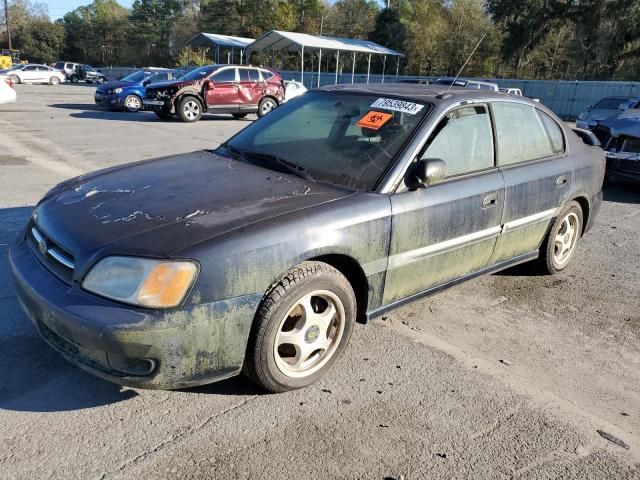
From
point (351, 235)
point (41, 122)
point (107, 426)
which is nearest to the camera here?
point (107, 426)

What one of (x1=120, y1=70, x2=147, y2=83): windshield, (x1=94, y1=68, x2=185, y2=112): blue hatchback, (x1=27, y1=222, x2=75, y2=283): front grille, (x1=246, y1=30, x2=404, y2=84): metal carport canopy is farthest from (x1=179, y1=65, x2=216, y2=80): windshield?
(x1=27, y1=222, x2=75, y2=283): front grille

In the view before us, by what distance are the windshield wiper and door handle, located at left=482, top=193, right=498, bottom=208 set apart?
A: 1.17m

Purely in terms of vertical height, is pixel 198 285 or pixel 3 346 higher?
pixel 198 285

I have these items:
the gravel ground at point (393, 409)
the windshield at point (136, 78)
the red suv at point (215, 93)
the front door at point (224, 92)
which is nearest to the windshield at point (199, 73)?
the red suv at point (215, 93)

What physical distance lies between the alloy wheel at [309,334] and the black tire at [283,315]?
0.04 feet

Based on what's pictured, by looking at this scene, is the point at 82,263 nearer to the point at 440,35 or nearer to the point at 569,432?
the point at 569,432

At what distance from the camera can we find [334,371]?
9.96ft

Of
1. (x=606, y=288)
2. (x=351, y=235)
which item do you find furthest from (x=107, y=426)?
(x=606, y=288)

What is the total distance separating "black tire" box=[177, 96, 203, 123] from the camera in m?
15.7

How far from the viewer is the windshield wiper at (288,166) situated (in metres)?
3.21

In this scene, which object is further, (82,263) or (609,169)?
(609,169)

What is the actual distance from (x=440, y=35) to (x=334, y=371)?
49.6 metres

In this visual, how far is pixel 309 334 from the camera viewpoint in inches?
110

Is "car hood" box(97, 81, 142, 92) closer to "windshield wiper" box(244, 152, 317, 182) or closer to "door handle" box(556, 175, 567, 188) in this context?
"windshield wiper" box(244, 152, 317, 182)
